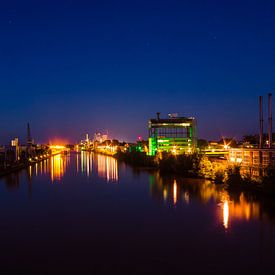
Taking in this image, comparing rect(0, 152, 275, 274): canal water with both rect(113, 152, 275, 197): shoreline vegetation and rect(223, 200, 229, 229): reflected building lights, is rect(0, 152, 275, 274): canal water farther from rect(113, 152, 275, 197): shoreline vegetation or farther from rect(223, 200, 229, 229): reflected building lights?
rect(113, 152, 275, 197): shoreline vegetation

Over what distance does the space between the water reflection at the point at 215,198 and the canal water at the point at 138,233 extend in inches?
1.2

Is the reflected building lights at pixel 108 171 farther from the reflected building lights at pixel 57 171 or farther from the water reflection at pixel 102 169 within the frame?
the reflected building lights at pixel 57 171

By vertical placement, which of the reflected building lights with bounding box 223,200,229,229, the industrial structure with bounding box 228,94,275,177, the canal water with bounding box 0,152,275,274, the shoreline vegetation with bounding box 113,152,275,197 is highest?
the industrial structure with bounding box 228,94,275,177

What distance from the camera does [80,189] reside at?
1727 cm

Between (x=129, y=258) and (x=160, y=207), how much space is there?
5.21 meters

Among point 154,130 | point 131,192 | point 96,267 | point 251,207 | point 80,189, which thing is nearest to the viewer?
point 96,267

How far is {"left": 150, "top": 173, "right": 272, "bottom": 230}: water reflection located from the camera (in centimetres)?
1041

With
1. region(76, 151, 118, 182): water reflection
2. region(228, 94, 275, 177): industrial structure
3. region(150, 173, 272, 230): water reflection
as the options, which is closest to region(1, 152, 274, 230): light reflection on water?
region(150, 173, 272, 230): water reflection

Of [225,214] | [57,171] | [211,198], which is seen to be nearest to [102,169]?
[57,171]

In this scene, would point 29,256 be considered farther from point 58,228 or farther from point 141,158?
point 141,158

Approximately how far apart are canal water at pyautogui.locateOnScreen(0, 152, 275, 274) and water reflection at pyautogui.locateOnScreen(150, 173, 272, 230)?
1.2 inches

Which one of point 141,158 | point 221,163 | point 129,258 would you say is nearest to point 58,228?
point 129,258

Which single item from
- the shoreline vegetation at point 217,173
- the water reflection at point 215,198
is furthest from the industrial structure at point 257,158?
the water reflection at point 215,198

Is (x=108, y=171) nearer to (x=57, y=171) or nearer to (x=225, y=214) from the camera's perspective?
(x=57, y=171)
